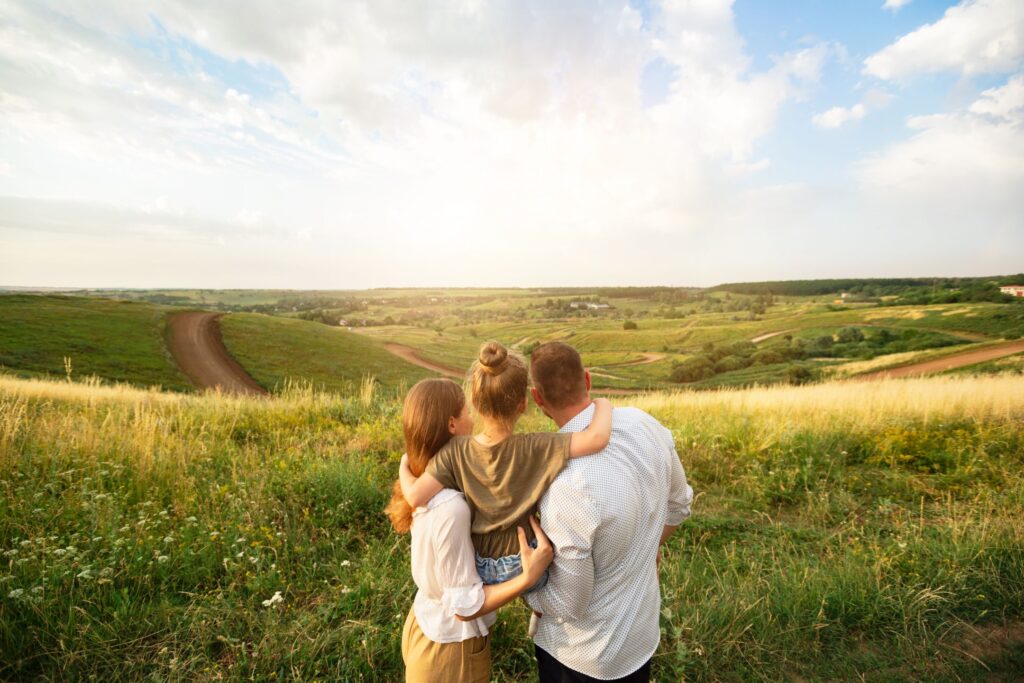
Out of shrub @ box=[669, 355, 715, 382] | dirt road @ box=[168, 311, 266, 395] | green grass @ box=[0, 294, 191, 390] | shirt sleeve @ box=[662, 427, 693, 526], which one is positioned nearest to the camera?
shirt sleeve @ box=[662, 427, 693, 526]

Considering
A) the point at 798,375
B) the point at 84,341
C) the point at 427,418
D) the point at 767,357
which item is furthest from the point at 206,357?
the point at 767,357

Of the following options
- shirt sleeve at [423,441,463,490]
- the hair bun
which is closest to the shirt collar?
the hair bun

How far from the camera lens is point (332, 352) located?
42.1 m

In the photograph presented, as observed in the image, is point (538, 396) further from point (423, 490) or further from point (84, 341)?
point (84, 341)

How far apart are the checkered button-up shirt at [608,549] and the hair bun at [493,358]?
0.35 metres

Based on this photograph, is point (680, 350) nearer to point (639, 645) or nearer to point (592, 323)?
point (592, 323)

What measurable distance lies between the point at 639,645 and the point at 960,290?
336 feet

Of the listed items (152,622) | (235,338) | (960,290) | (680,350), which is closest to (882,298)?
(960,290)

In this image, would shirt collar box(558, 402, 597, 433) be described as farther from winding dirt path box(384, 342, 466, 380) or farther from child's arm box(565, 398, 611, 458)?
winding dirt path box(384, 342, 466, 380)

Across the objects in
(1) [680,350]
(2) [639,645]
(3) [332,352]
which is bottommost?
(1) [680,350]

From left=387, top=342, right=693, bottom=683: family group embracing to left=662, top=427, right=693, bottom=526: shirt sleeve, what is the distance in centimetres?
2

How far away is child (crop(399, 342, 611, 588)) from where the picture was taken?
1.62 metres

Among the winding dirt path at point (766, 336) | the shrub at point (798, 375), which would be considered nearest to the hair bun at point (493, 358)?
the shrub at point (798, 375)

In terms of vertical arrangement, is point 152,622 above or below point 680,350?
above
